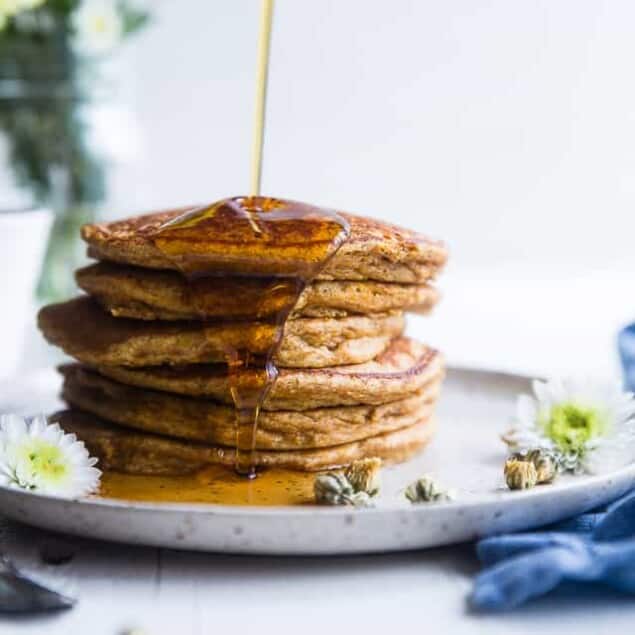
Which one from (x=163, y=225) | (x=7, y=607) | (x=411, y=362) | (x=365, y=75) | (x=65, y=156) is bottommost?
(x=7, y=607)

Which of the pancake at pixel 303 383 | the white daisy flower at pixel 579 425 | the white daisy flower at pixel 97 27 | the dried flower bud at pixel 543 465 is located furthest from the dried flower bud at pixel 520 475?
the white daisy flower at pixel 97 27

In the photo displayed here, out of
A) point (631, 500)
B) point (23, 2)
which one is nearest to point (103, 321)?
point (631, 500)

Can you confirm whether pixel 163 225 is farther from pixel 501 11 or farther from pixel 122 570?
pixel 501 11

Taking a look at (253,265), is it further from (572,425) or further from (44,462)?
(572,425)

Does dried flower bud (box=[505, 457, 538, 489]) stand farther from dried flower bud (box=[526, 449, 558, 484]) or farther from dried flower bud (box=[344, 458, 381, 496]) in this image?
dried flower bud (box=[344, 458, 381, 496])

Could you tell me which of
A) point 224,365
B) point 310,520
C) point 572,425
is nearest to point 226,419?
point 224,365

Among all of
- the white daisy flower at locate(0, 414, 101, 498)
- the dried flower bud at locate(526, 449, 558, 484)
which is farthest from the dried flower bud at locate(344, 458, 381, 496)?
the white daisy flower at locate(0, 414, 101, 498)

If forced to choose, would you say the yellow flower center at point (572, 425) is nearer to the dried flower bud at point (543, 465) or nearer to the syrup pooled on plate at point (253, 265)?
the dried flower bud at point (543, 465)
